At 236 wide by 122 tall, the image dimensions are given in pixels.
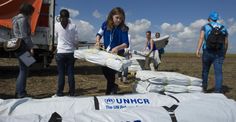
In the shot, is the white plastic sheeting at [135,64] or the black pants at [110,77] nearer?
the black pants at [110,77]

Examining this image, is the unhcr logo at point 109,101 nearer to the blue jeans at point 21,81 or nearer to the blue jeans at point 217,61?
the blue jeans at point 21,81

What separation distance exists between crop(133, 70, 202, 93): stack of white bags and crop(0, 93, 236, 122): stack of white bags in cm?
148

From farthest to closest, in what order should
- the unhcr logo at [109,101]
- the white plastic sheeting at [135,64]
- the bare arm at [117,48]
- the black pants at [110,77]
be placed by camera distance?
1. the white plastic sheeting at [135,64]
2. the black pants at [110,77]
3. the bare arm at [117,48]
4. the unhcr logo at [109,101]

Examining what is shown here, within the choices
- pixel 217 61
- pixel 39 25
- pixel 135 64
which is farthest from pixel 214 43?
pixel 39 25

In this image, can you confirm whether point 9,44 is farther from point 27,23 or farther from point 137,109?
point 137,109

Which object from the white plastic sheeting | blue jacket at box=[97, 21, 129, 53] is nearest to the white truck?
the white plastic sheeting

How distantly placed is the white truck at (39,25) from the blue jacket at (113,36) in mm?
4583

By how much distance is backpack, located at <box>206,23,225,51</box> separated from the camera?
799cm

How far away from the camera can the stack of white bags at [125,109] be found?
3.79 metres

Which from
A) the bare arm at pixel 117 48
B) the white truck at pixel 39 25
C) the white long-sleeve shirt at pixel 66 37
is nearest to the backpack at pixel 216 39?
the bare arm at pixel 117 48

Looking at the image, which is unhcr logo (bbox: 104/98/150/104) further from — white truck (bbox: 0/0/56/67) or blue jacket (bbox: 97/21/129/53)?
white truck (bbox: 0/0/56/67)

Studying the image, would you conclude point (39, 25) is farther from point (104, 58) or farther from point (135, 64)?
point (104, 58)

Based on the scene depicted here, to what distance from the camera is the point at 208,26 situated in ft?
26.9

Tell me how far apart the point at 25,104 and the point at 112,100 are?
3.88 feet
